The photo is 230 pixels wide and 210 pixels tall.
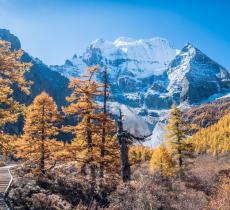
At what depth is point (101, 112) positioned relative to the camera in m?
29.9

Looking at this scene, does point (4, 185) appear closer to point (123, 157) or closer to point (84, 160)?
point (84, 160)

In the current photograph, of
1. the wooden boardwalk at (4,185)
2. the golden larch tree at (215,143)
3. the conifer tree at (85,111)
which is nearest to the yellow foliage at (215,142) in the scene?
the golden larch tree at (215,143)

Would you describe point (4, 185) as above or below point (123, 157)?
below

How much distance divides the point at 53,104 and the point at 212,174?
67.0ft

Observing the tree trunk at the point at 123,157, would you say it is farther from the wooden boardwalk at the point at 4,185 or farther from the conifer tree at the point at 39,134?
the wooden boardwalk at the point at 4,185

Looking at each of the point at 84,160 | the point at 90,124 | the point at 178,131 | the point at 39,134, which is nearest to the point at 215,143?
the point at 178,131

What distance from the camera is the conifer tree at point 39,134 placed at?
1235 inches

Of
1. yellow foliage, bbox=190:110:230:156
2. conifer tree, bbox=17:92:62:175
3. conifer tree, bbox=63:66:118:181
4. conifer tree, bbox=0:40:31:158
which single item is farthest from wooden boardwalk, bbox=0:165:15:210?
yellow foliage, bbox=190:110:230:156

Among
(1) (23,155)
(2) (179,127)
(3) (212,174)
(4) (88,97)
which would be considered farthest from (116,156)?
(2) (179,127)

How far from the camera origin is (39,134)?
105 ft

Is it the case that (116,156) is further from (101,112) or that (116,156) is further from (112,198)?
(112,198)

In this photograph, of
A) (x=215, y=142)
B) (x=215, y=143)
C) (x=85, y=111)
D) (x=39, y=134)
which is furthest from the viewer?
(x=215, y=142)

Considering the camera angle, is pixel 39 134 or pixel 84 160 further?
pixel 39 134

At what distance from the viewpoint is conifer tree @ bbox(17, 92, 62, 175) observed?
103 feet
